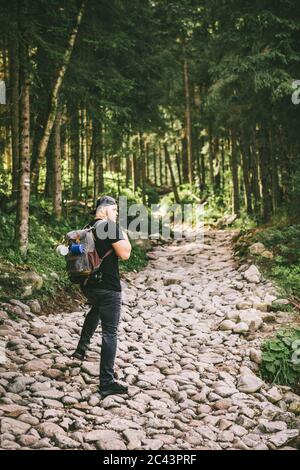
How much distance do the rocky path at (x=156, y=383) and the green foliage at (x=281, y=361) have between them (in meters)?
0.21

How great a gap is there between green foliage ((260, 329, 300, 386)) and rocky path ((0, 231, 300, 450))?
21cm

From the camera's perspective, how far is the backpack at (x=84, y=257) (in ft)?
17.5

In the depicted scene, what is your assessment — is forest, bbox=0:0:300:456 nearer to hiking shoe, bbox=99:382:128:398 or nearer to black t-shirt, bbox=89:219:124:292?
hiking shoe, bbox=99:382:128:398

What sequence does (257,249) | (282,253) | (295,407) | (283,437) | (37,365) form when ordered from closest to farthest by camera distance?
A: 1. (283,437)
2. (295,407)
3. (37,365)
4. (282,253)
5. (257,249)

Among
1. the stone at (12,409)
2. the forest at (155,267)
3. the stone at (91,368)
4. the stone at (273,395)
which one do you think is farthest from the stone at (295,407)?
the stone at (12,409)

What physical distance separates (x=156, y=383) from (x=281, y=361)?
2.02 meters

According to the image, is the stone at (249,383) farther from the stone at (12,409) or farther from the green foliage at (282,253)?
the green foliage at (282,253)

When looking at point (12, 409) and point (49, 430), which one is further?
point (12, 409)

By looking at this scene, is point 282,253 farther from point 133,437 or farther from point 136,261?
point 133,437

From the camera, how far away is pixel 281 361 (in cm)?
668

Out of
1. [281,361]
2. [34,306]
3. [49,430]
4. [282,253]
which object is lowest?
[281,361]

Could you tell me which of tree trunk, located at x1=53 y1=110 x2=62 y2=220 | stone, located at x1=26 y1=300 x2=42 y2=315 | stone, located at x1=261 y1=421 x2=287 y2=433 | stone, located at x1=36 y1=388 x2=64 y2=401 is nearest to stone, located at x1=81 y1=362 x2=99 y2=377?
stone, located at x1=36 y1=388 x2=64 y2=401

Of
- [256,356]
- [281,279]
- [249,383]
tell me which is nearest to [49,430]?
[249,383]

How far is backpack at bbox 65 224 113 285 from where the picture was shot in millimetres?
5344
